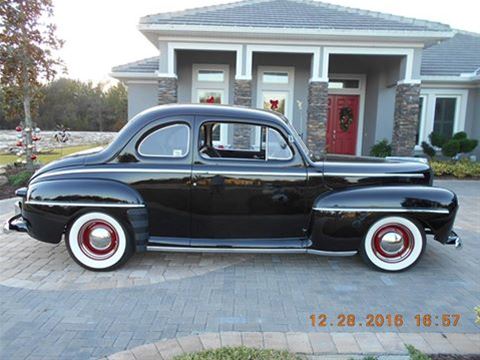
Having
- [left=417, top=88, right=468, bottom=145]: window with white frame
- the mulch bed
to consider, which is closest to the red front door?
[left=417, top=88, right=468, bottom=145]: window with white frame

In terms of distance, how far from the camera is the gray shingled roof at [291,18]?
33.9 ft

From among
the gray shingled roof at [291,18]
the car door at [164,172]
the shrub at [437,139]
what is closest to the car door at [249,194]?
the car door at [164,172]

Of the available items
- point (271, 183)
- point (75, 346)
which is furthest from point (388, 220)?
point (75, 346)

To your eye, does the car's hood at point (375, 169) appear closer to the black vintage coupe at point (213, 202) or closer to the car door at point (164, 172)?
the black vintage coupe at point (213, 202)

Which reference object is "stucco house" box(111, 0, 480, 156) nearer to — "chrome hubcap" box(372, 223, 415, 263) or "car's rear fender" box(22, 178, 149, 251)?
"car's rear fender" box(22, 178, 149, 251)

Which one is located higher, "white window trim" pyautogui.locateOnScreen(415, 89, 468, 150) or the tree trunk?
"white window trim" pyautogui.locateOnScreen(415, 89, 468, 150)

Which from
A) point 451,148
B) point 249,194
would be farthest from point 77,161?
point 451,148

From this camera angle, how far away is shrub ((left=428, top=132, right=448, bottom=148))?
39.7 feet

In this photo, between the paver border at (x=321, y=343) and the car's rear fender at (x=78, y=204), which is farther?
the car's rear fender at (x=78, y=204)

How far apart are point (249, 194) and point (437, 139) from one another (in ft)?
35.2

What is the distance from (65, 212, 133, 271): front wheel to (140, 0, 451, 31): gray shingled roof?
26.2 ft

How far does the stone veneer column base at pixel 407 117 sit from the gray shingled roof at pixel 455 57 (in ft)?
8.15

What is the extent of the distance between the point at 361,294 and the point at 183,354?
1980 millimetres

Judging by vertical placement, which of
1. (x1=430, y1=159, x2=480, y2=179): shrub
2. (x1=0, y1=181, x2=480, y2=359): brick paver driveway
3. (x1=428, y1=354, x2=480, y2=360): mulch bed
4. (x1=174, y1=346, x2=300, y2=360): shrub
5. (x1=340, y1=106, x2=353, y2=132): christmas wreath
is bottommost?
(x1=0, y1=181, x2=480, y2=359): brick paver driveway
